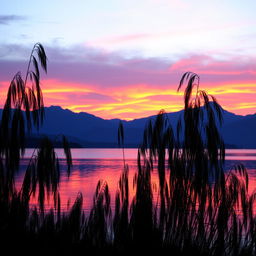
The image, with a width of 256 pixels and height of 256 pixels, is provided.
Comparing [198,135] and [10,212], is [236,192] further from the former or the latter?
[10,212]

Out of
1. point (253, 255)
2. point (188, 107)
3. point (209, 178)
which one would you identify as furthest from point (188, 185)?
point (253, 255)

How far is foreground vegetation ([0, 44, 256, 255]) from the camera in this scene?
15.8 ft

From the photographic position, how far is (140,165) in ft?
17.9

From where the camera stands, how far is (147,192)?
17.6 ft

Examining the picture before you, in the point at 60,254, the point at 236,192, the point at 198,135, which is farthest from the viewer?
the point at 236,192

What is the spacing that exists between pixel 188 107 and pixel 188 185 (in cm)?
100

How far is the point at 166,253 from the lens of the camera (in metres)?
5.48

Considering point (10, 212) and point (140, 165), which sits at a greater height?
point (140, 165)

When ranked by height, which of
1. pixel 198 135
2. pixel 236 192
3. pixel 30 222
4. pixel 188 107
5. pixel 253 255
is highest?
pixel 188 107

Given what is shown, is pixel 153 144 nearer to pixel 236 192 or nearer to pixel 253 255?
pixel 236 192

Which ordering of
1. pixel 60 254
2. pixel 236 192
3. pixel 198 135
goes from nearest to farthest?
1. pixel 198 135
2. pixel 60 254
3. pixel 236 192

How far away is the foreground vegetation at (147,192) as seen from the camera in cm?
480

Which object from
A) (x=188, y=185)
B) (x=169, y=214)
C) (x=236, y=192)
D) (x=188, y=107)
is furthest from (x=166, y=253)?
(x=188, y=107)

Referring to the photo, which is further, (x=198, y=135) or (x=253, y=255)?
(x=253, y=255)
